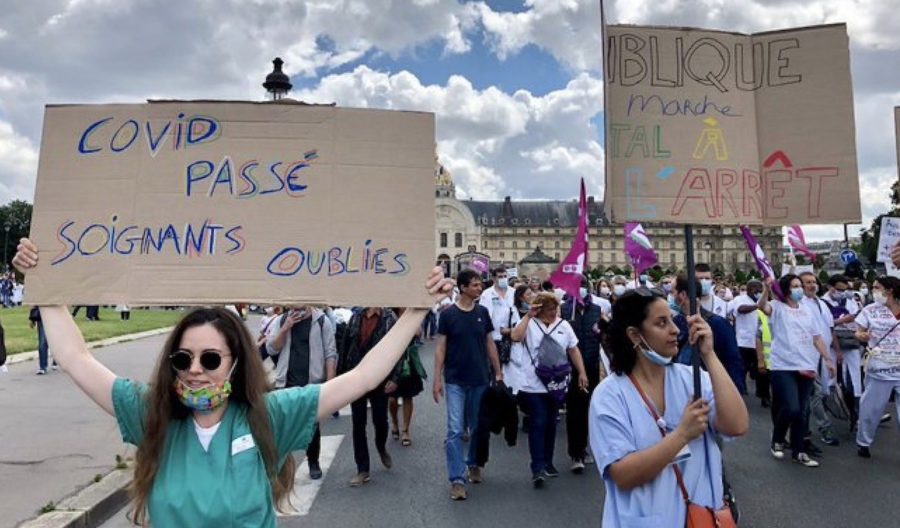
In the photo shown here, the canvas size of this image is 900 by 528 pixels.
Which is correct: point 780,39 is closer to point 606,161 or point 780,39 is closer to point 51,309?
point 606,161

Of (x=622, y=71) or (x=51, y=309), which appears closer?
(x=51, y=309)

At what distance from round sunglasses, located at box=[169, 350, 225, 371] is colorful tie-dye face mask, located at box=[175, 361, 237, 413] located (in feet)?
0.18

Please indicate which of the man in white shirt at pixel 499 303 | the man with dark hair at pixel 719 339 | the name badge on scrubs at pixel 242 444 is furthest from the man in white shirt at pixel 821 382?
the name badge on scrubs at pixel 242 444

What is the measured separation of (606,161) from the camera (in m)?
3.26

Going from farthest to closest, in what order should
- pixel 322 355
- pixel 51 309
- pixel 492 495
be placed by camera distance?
pixel 322 355 < pixel 492 495 < pixel 51 309

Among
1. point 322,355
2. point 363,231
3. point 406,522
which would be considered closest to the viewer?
point 363,231

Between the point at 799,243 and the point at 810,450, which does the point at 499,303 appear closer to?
the point at 810,450

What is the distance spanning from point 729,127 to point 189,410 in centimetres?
282

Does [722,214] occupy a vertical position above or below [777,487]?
above

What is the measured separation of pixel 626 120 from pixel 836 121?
1.04m

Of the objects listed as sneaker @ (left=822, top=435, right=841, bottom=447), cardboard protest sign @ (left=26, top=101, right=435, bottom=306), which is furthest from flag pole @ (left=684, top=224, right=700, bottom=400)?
sneaker @ (left=822, top=435, right=841, bottom=447)

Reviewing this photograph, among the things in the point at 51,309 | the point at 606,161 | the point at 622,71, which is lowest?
the point at 51,309

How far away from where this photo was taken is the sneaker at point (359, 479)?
6.32 m

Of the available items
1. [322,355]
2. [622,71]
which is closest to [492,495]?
[322,355]
